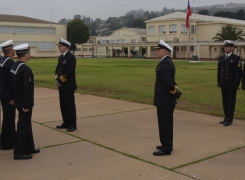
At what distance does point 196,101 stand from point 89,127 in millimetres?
4886

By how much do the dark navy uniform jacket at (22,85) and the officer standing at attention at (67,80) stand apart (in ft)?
6.21

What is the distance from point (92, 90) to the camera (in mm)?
15812

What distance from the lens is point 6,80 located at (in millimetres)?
6703

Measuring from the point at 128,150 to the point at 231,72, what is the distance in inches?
143

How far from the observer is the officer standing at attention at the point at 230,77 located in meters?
8.65

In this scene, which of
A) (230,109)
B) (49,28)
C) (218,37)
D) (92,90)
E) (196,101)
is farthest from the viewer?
(49,28)

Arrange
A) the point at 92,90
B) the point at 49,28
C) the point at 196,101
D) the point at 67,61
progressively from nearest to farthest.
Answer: the point at 67,61 → the point at 196,101 → the point at 92,90 → the point at 49,28

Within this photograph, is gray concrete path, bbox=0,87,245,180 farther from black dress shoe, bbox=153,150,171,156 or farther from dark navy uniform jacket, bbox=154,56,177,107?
dark navy uniform jacket, bbox=154,56,177,107

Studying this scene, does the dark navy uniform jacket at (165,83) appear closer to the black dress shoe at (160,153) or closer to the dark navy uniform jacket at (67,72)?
the black dress shoe at (160,153)

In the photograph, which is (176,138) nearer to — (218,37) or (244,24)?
(218,37)

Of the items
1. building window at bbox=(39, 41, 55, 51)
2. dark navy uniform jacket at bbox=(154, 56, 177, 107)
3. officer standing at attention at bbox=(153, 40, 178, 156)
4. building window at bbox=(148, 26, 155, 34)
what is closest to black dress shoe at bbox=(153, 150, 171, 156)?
officer standing at attention at bbox=(153, 40, 178, 156)

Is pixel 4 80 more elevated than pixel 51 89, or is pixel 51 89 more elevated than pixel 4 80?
pixel 4 80

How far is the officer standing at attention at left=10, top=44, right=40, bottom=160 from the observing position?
6137 millimetres

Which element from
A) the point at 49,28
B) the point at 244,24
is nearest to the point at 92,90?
the point at 49,28
